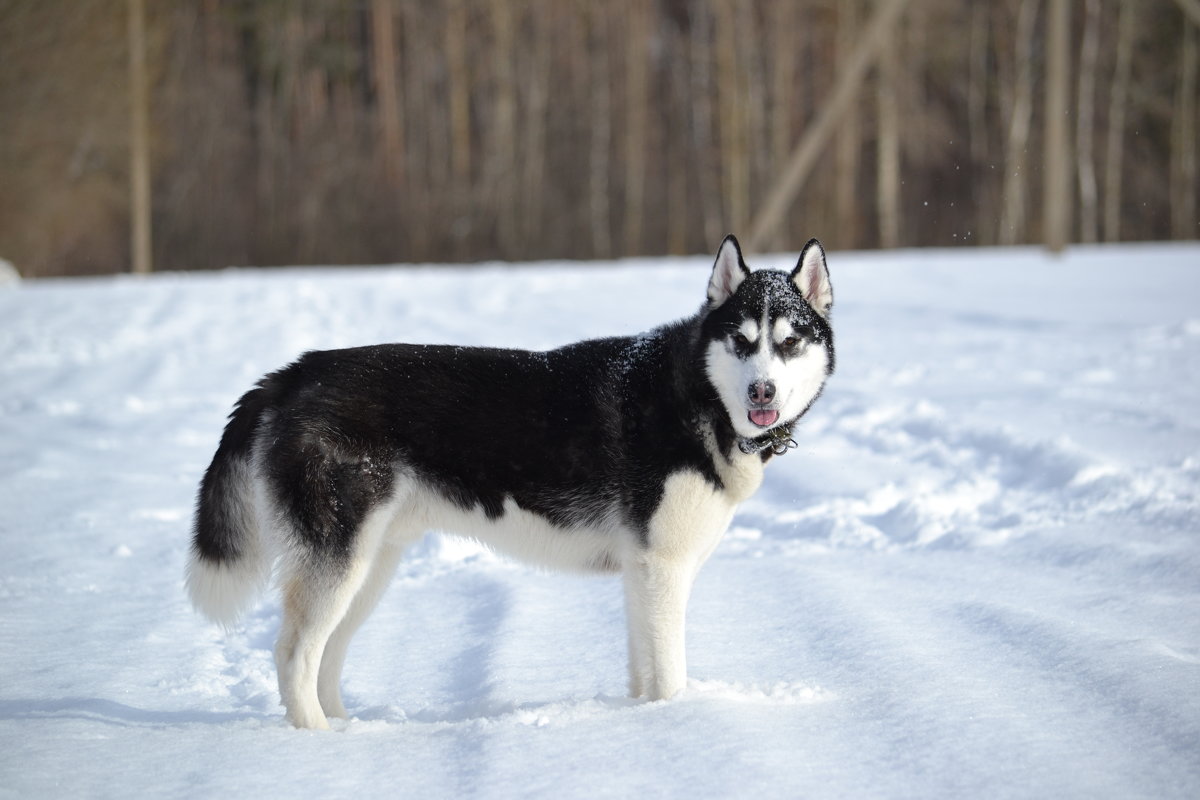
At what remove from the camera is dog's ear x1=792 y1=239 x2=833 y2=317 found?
3494mm

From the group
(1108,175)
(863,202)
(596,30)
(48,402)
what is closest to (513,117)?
(596,30)

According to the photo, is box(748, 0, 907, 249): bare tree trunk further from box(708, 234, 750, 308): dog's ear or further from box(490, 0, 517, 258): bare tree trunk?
box(490, 0, 517, 258): bare tree trunk

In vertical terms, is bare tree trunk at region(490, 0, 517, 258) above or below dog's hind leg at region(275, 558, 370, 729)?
above

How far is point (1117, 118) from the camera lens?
25047mm

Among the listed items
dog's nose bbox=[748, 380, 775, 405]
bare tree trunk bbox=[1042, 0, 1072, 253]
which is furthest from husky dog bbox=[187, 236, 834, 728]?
bare tree trunk bbox=[1042, 0, 1072, 253]

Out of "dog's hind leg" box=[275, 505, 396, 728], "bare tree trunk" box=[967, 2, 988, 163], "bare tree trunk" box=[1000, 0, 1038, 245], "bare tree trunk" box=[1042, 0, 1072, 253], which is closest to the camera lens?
"dog's hind leg" box=[275, 505, 396, 728]

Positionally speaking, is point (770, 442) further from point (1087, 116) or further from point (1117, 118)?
point (1117, 118)

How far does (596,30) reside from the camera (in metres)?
25.9

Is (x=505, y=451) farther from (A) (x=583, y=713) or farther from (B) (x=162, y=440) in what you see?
(B) (x=162, y=440)

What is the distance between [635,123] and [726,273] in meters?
22.7

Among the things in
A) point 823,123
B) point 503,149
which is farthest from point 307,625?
point 503,149

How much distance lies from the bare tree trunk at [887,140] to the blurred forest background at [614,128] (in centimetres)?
6

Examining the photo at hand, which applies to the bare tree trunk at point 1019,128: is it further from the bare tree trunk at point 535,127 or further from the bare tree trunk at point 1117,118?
the bare tree trunk at point 535,127

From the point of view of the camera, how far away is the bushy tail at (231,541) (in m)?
3.39
